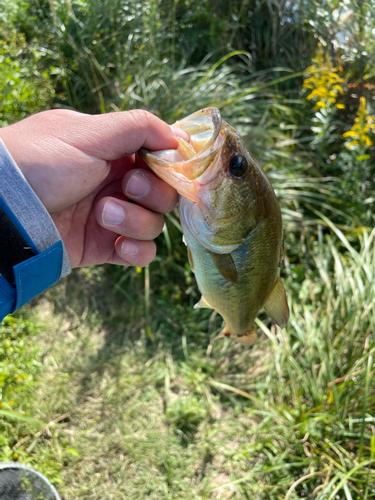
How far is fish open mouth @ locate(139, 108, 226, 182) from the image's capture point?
1190 mm

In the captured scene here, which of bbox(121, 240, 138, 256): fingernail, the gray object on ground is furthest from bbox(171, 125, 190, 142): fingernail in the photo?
the gray object on ground

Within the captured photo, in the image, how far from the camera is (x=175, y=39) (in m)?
4.20

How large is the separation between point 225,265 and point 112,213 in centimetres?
59

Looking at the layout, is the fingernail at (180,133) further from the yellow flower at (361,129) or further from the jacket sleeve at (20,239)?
the yellow flower at (361,129)

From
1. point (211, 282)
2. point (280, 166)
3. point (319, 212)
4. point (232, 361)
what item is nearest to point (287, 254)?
point (319, 212)

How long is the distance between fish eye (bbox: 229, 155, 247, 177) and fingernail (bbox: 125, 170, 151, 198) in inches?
18.2

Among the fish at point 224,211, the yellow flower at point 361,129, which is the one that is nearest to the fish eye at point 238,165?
the fish at point 224,211

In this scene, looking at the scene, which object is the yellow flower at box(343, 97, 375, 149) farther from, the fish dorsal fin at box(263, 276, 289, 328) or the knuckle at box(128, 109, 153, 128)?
the knuckle at box(128, 109, 153, 128)

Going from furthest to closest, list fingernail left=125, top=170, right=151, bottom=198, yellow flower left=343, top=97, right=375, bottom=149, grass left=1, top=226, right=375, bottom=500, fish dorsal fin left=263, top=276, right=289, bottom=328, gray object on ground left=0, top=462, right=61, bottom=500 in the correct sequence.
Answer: yellow flower left=343, top=97, right=375, bottom=149 → grass left=1, top=226, right=375, bottom=500 → gray object on ground left=0, top=462, right=61, bottom=500 → fish dorsal fin left=263, top=276, right=289, bottom=328 → fingernail left=125, top=170, right=151, bottom=198

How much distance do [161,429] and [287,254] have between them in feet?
6.86

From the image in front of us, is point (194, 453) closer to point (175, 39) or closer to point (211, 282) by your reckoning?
point (211, 282)

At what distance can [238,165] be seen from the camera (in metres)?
1.24

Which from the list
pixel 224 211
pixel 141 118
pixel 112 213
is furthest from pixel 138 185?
pixel 224 211

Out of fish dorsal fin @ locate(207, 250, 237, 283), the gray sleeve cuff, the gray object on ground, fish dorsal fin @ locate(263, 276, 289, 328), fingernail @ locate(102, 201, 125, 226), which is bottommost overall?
the gray object on ground
